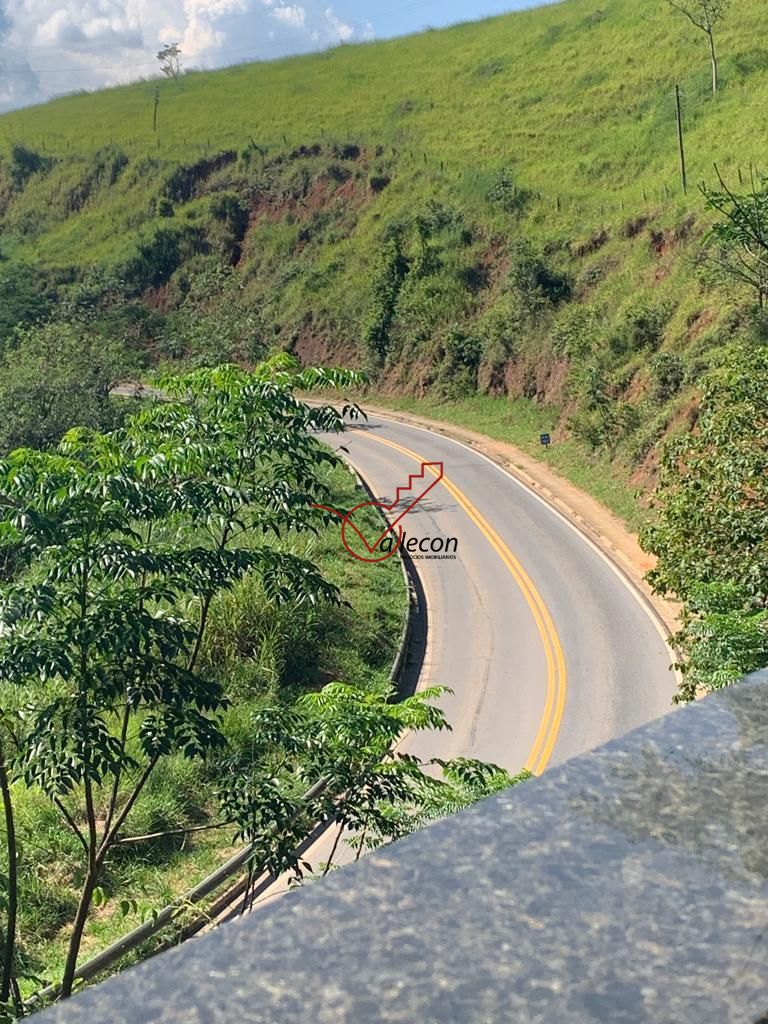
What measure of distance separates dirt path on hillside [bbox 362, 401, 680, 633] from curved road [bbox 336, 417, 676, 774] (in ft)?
1.27

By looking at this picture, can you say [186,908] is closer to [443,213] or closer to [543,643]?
[543,643]

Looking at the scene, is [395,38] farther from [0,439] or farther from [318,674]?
[318,674]

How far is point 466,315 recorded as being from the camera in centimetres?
5088

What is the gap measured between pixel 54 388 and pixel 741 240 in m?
23.6

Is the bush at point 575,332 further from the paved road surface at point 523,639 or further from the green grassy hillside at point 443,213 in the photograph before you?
the paved road surface at point 523,639

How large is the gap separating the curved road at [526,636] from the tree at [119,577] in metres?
9.24

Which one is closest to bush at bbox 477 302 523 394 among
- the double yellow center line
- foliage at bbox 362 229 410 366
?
foliage at bbox 362 229 410 366

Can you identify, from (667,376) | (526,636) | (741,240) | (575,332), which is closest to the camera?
(526,636)

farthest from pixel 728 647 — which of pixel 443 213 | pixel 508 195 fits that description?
pixel 443 213

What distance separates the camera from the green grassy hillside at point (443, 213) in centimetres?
3972

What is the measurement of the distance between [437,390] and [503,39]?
1986 inches

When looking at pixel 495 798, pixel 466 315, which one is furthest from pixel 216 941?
pixel 466 315

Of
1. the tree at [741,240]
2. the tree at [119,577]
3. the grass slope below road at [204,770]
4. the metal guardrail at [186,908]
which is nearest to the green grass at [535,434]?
the tree at [741,240]

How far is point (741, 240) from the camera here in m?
25.8
